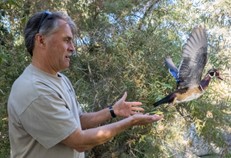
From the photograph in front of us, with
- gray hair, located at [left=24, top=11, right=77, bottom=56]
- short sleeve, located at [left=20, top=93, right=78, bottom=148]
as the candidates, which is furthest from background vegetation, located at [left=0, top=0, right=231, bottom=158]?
short sleeve, located at [left=20, top=93, right=78, bottom=148]

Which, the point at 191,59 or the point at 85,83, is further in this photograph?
the point at 85,83

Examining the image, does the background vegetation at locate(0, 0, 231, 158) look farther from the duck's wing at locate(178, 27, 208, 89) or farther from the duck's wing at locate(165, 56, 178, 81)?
the duck's wing at locate(178, 27, 208, 89)

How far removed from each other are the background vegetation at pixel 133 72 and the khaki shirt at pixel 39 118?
144 cm

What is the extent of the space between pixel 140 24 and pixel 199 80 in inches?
42.6

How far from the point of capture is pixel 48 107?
111 cm

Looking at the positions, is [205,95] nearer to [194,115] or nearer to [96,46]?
[194,115]

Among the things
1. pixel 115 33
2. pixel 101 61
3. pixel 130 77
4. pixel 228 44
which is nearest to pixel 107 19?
pixel 115 33

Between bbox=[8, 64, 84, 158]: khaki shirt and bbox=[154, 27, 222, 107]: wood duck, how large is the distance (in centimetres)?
116

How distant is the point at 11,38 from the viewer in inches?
117

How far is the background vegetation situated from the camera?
2.70m

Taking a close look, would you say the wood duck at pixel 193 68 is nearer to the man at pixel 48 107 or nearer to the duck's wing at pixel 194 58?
the duck's wing at pixel 194 58

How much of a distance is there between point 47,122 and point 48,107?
1.9 inches

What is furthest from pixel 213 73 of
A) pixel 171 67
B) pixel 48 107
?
pixel 48 107

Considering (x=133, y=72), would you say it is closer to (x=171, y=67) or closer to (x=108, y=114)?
(x=171, y=67)
